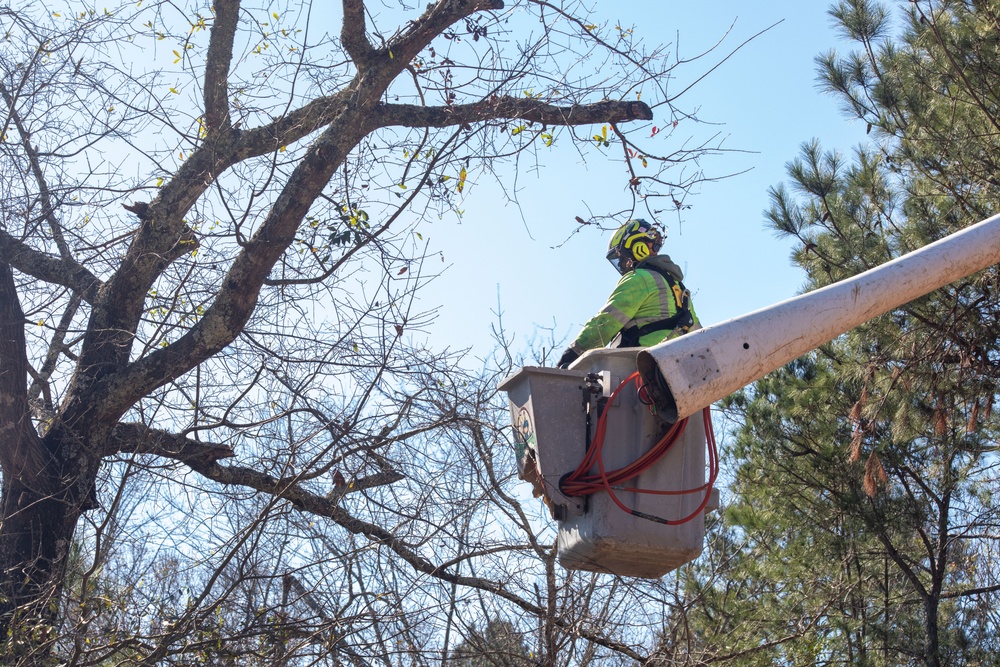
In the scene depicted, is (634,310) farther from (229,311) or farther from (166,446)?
(166,446)

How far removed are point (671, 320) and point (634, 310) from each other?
193 millimetres

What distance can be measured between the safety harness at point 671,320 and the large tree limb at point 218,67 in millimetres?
3009

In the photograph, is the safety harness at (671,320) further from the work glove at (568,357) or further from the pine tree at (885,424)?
the pine tree at (885,424)

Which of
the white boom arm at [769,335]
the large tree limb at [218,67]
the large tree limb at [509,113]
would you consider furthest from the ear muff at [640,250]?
the large tree limb at [218,67]

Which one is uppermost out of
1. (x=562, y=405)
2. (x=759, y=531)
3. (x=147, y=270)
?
(x=147, y=270)

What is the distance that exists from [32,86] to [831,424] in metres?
5.94

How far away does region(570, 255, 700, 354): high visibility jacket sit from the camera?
496 centimetres

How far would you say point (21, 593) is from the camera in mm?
5688

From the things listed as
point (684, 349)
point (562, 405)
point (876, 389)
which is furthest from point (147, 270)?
point (876, 389)

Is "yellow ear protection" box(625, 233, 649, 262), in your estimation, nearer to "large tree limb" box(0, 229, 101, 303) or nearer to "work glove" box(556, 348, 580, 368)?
"work glove" box(556, 348, 580, 368)

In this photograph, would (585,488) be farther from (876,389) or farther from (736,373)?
(876,389)

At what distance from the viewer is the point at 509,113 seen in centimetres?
637

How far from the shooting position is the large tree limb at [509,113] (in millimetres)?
6336

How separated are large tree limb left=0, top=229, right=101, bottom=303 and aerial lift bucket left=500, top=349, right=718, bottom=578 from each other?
317cm
